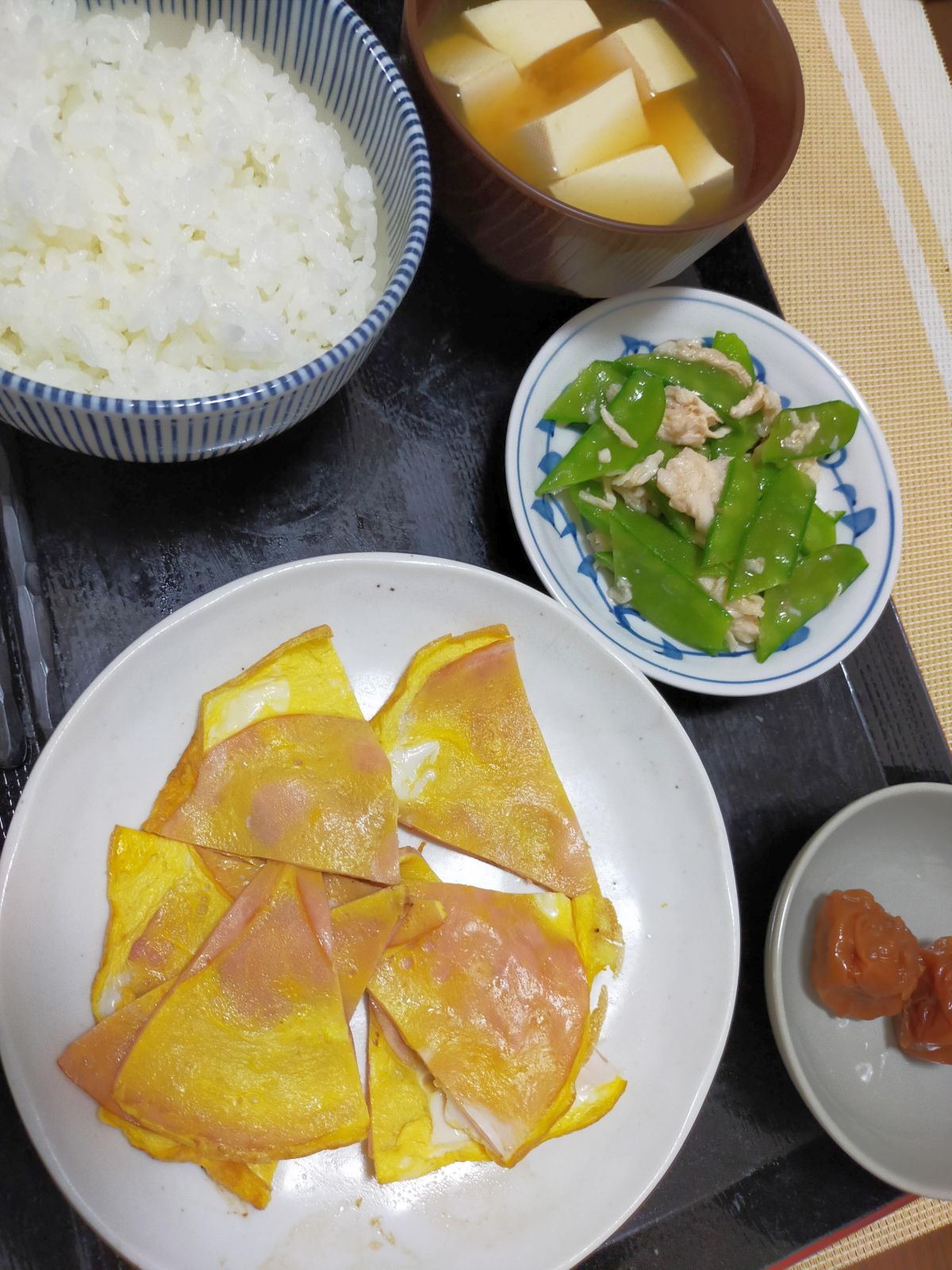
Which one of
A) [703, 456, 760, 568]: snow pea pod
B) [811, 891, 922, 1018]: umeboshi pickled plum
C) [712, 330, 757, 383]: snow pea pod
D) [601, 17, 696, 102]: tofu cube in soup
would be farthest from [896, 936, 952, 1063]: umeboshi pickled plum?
[601, 17, 696, 102]: tofu cube in soup

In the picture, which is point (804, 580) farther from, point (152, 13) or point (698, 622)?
point (152, 13)

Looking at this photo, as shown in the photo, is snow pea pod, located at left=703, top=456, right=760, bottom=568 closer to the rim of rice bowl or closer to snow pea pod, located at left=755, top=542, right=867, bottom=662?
snow pea pod, located at left=755, top=542, right=867, bottom=662

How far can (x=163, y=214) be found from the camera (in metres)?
1.23

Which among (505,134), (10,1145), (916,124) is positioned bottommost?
(10,1145)

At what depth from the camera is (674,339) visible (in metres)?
1.68

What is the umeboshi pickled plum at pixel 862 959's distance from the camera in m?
1.40

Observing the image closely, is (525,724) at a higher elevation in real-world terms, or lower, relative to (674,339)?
lower

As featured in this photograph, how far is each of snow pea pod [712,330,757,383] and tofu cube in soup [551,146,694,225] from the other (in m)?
0.23

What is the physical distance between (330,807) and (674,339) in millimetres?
1027

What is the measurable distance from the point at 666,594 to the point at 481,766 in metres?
0.40

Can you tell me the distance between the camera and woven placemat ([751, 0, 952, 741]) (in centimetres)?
201

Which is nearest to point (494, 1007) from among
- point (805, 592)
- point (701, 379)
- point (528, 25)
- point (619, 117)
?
point (805, 592)

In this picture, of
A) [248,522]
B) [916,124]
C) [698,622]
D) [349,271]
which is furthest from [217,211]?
[916,124]

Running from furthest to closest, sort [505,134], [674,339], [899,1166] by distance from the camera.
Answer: [674,339] → [505,134] → [899,1166]
